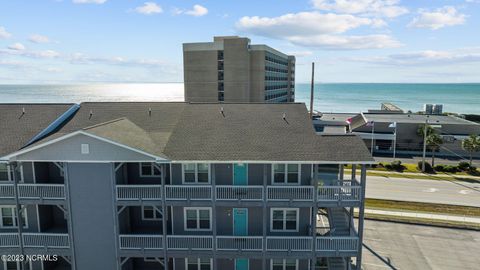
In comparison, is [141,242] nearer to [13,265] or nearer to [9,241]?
[9,241]

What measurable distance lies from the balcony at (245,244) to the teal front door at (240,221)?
48.6 inches

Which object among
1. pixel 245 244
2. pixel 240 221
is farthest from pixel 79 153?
pixel 245 244

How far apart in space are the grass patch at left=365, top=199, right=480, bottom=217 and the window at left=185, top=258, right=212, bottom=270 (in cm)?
2032

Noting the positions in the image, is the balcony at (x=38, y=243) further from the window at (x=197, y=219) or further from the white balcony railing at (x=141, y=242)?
the window at (x=197, y=219)

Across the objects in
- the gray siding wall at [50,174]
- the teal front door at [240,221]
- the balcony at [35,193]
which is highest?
the gray siding wall at [50,174]

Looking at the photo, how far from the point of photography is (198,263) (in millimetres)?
22047

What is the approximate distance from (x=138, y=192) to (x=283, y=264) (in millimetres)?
10488

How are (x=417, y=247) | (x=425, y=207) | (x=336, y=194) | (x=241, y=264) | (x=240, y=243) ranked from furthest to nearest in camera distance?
(x=425, y=207), (x=417, y=247), (x=241, y=264), (x=240, y=243), (x=336, y=194)

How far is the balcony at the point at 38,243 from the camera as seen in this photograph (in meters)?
20.3

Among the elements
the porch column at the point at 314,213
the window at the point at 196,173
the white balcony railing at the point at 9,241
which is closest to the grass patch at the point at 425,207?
the porch column at the point at 314,213

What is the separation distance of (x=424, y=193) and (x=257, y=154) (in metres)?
30.4

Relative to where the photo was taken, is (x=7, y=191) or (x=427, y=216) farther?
(x=427, y=216)

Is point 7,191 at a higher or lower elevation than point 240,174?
lower

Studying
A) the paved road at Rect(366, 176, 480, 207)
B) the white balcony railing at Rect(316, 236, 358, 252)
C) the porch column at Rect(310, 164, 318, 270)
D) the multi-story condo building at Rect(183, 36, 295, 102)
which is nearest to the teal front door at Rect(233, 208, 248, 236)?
the porch column at Rect(310, 164, 318, 270)
